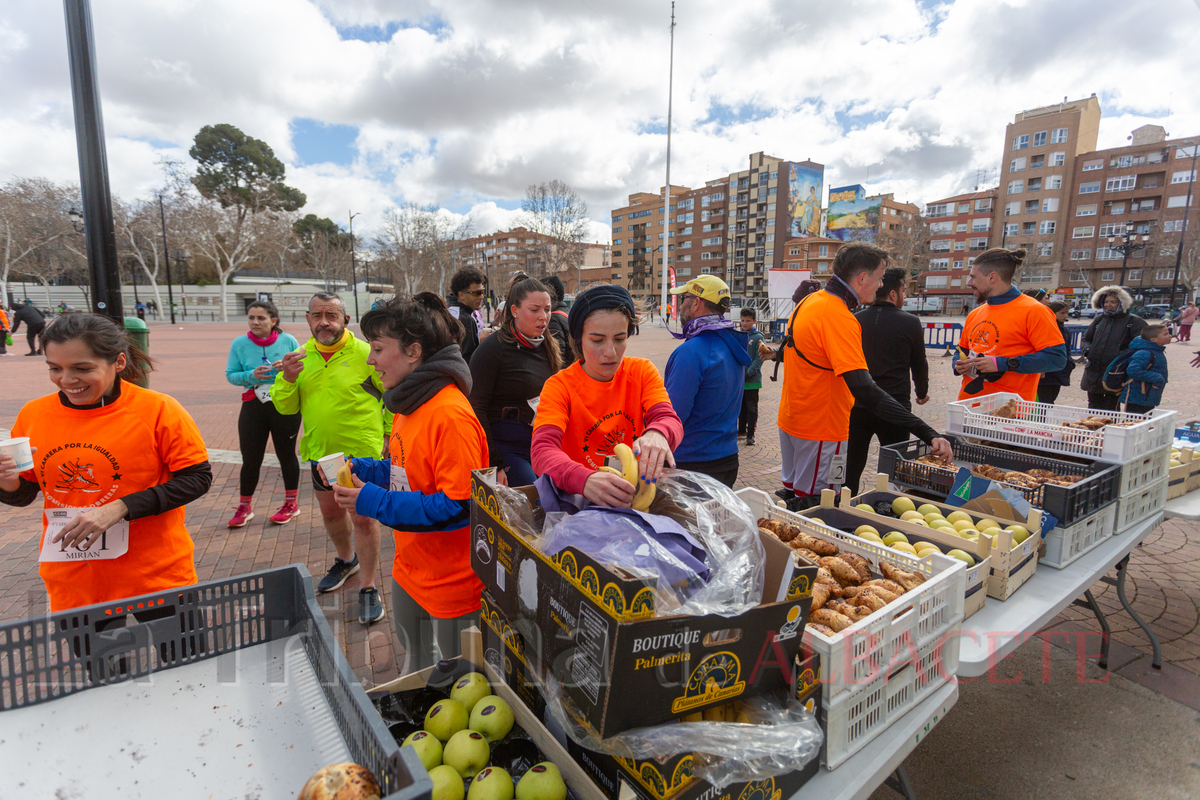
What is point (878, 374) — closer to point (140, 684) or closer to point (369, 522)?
point (369, 522)

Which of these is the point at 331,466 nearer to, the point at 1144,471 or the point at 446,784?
the point at 446,784

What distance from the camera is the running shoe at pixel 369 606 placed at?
3.53 m

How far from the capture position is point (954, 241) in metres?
73.8

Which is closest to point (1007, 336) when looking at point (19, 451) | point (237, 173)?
point (19, 451)

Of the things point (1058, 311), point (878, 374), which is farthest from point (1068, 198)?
point (878, 374)

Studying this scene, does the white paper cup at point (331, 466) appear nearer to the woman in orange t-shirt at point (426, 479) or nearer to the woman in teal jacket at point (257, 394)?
the woman in orange t-shirt at point (426, 479)

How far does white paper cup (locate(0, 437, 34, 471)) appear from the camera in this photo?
1854mm

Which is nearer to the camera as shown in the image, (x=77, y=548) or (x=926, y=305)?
(x=77, y=548)

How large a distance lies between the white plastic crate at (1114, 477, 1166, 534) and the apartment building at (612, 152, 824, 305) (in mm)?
64280

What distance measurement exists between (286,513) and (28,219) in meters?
48.1

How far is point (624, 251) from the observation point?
103 metres

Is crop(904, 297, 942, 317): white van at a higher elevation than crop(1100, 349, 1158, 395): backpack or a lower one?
higher

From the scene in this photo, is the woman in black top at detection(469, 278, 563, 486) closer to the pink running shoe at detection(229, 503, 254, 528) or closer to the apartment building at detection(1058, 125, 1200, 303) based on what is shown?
the pink running shoe at detection(229, 503, 254, 528)

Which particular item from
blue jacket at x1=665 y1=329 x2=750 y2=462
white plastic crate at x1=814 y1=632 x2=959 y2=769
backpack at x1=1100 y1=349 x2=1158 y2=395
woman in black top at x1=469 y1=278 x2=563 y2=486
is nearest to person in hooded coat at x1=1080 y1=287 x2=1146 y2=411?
backpack at x1=1100 y1=349 x2=1158 y2=395
